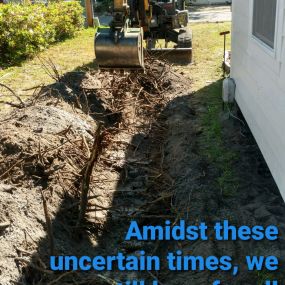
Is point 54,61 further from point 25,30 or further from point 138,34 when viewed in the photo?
point 138,34

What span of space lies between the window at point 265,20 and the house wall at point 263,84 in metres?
0.09

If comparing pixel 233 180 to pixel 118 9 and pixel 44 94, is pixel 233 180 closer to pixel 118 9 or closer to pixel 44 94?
pixel 118 9

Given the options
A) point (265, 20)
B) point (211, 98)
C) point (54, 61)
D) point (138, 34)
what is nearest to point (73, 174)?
point (138, 34)

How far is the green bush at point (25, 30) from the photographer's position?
39.9 feet

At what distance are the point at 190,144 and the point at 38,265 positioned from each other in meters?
3.15

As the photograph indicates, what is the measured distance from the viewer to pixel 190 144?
20.4 feet

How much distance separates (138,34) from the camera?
6.32 meters

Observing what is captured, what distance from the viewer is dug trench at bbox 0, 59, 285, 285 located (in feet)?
12.8

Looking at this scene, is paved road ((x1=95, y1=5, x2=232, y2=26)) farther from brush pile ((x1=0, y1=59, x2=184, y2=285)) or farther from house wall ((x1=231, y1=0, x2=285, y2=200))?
house wall ((x1=231, y1=0, x2=285, y2=200))

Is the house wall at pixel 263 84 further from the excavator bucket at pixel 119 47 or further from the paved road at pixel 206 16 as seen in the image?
the paved road at pixel 206 16

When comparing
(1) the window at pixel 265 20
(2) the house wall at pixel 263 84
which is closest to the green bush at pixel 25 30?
(2) the house wall at pixel 263 84

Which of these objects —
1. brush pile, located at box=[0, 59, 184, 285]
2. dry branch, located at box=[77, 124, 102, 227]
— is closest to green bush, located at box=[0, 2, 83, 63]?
brush pile, located at box=[0, 59, 184, 285]

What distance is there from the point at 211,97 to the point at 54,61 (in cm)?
583

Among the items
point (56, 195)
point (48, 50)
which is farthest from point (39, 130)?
point (48, 50)
